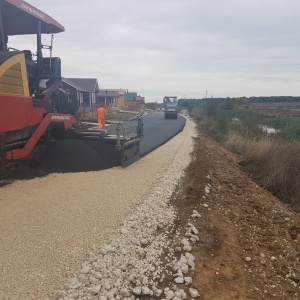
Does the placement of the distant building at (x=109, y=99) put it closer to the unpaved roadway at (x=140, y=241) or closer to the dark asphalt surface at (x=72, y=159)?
the dark asphalt surface at (x=72, y=159)

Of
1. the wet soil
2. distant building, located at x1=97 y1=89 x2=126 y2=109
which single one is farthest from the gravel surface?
distant building, located at x1=97 y1=89 x2=126 y2=109

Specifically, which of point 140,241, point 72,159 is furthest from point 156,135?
point 140,241

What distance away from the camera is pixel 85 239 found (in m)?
4.84

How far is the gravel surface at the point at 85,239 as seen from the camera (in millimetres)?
3832

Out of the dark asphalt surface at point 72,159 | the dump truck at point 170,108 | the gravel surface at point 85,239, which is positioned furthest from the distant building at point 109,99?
the gravel surface at point 85,239

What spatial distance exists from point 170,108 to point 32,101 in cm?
3378

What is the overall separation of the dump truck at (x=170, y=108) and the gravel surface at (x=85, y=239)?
33.1 meters

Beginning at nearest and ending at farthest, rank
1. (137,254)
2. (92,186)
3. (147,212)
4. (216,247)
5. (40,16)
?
(137,254) → (216,247) → (147,212) → (92,186) → (40,16)

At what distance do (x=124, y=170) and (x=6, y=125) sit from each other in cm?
367

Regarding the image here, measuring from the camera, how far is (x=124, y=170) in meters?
9.27

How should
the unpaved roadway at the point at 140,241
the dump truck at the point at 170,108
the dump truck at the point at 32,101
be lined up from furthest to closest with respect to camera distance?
the dump truck at the point at 170,108 < the dump truck at the point at 32,101 < the unpaved roadway at the point at 140,241

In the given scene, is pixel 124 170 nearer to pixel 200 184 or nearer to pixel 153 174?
pixel 153 174

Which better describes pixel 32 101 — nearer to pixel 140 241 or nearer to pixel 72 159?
pixel 72 159

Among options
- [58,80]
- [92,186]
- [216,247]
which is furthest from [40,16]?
[216,247]
